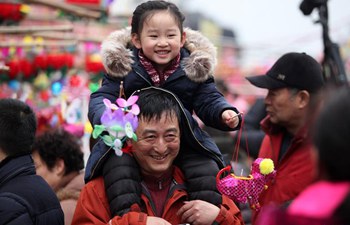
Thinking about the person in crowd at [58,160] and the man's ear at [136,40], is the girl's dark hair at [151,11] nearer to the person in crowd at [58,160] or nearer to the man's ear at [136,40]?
the man's ear at [136,40]

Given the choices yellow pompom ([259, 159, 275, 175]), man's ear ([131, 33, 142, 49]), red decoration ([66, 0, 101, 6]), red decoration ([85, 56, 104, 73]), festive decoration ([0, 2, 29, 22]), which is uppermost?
red decoration ([66, 0, 101, 6])

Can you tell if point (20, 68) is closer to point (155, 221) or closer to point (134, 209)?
point (134, 209)

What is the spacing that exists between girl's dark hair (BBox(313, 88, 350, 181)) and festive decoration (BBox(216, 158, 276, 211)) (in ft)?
5.59

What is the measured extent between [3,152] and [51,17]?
18.8ft

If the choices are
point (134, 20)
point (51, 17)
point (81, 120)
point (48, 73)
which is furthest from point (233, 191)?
point (51, 17)

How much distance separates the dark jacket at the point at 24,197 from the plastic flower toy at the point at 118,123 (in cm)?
61

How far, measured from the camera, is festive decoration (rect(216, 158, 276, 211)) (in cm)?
366

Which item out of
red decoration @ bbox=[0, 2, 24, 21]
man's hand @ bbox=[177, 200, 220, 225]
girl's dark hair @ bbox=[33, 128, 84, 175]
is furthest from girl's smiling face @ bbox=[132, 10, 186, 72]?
red decoration @ bbox=[0, 2, 24, 21]

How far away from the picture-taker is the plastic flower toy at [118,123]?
3.41 metres

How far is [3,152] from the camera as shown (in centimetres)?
388

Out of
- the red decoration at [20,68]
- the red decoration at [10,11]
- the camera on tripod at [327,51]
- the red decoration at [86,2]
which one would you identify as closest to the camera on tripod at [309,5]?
the camera on tripod at [327,51]

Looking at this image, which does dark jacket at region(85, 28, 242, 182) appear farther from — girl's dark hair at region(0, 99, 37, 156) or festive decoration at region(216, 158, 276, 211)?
girl's dark hair at region(0, 99, 37, 156)

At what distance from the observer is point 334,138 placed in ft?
6.24

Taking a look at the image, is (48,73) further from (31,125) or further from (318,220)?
(318,220)
